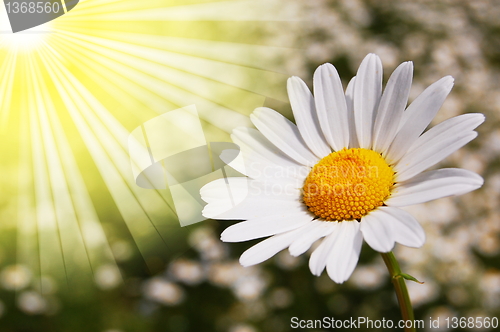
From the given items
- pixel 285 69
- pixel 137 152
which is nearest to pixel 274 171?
pixel 137 152

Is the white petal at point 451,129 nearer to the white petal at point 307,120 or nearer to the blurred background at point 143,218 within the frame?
the white petal at point 307,120

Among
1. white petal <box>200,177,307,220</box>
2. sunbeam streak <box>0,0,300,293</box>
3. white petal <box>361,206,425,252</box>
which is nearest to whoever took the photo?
white petal <box>361,206,425,252</box>

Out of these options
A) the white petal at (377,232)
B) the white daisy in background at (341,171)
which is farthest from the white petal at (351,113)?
the white petal at (377,232)

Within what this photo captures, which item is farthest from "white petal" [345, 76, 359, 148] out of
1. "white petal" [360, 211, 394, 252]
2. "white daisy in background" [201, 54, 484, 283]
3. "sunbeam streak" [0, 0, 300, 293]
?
"sunbeam streak" [0, 0, 300, 293]

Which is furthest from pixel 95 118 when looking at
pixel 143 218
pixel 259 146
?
pixel 259 146

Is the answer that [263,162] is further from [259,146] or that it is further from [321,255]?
[321,255]

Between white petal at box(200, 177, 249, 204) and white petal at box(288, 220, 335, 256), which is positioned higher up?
white petal at box(200, 177, 249, 204)

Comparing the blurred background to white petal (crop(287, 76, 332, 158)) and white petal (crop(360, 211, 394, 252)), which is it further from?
white petal (crop(360, 211, 394, 252))
